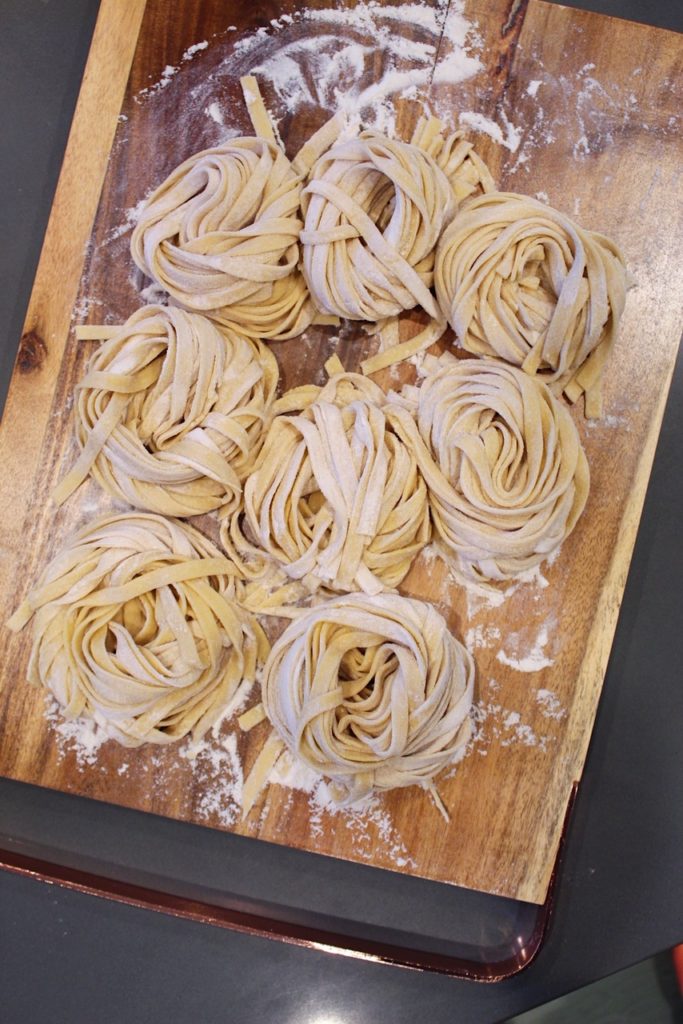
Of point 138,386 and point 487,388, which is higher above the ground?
point 487,388

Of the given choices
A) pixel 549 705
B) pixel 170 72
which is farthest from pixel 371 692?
pixel 170 72

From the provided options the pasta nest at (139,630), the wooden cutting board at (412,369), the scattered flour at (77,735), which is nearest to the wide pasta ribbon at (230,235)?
the wooden cutting board at (412,369)

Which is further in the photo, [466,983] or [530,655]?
[466,983]

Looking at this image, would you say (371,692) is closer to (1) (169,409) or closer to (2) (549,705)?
(2) (549,705)

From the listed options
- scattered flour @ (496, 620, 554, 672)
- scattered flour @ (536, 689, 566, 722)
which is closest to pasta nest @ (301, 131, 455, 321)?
scattered flour @ (496, 620, 554, 672)

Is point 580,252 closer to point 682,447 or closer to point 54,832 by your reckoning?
point 682,447

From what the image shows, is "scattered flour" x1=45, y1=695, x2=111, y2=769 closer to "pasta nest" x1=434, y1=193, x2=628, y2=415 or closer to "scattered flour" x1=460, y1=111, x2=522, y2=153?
"pasta nest" x1=434, y1=193, x2=628, y2=415

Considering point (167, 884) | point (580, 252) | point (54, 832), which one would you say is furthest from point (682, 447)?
point (54, 832)
